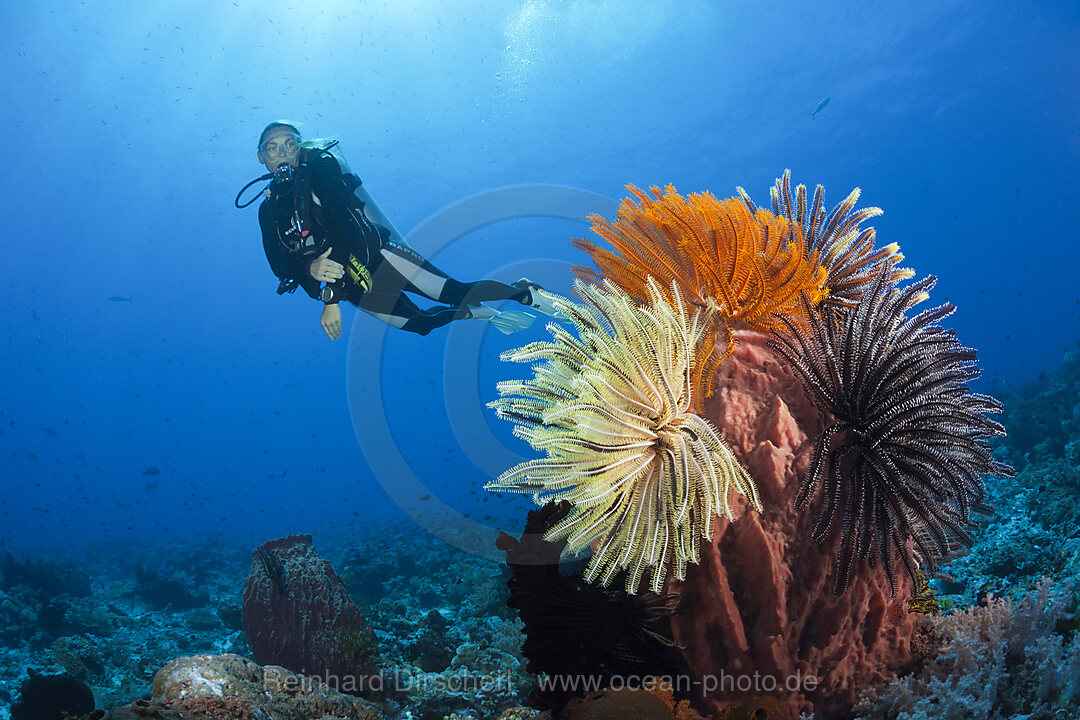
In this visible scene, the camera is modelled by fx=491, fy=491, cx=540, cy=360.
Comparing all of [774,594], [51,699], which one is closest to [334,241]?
[774,594]

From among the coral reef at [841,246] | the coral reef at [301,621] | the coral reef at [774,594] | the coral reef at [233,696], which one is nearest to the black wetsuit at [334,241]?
the coral reef at [301,621]

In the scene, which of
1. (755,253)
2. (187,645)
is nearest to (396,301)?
(755,253)

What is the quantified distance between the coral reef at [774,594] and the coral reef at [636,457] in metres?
0.24

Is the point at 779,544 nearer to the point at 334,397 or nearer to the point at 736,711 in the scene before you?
the point at 736,711

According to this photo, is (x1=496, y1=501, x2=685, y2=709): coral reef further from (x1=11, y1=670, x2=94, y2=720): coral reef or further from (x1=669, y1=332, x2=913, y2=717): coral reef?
(x1=11, y1=670, x2=94, y2=720): coral reef

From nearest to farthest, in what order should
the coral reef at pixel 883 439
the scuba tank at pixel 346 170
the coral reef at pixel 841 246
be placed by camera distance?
the coral reef at pixel 883 439, the coral reef at pixel 841 246, the scuba tank at pixel 346 170

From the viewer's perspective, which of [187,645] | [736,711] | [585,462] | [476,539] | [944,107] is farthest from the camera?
[944,107]

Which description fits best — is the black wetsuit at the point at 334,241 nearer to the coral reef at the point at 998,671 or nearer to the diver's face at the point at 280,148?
the diver's face at the point at 280,148

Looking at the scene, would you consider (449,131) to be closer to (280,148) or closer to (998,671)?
(280,148)

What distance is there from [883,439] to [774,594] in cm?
96

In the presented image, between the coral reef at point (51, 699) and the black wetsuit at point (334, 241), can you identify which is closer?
the black wetsuit at point (334, 241)

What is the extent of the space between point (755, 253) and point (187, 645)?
15.0m

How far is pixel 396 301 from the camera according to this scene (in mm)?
8406

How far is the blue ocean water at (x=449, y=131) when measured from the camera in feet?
92.7
